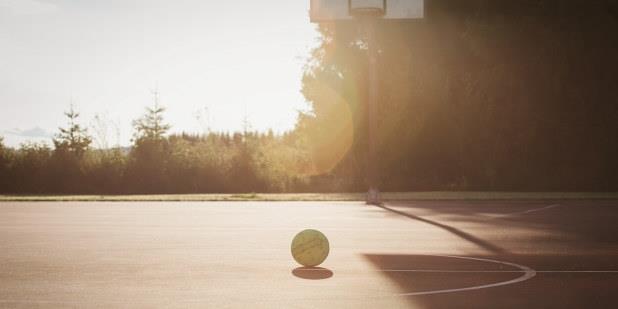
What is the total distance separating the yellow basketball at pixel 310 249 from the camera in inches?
378

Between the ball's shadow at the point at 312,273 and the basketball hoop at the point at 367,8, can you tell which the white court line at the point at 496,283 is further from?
the basketball hoop at the point at 367,8

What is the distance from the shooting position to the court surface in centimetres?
755

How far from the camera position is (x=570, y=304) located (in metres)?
7.23

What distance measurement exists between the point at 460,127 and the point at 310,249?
26.2 metres

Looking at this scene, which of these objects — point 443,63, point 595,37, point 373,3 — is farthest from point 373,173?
point 595,37

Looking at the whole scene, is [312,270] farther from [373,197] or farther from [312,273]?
[373,197]

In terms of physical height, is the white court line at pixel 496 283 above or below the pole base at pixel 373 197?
below

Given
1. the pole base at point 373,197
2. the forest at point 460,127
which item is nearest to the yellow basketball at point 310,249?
the pole base at point 373,197

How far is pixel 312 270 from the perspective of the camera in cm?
956

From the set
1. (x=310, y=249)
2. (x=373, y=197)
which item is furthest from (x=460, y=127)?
(x=310, y=249)

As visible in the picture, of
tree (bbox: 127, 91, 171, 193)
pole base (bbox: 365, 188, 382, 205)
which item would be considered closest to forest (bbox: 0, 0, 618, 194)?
tree (bbox: 127, 91, 171, 193)

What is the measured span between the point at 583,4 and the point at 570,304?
98.0 feet

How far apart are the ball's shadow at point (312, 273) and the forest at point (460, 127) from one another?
2394cm

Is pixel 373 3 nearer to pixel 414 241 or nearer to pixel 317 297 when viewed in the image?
pixel 414 241
